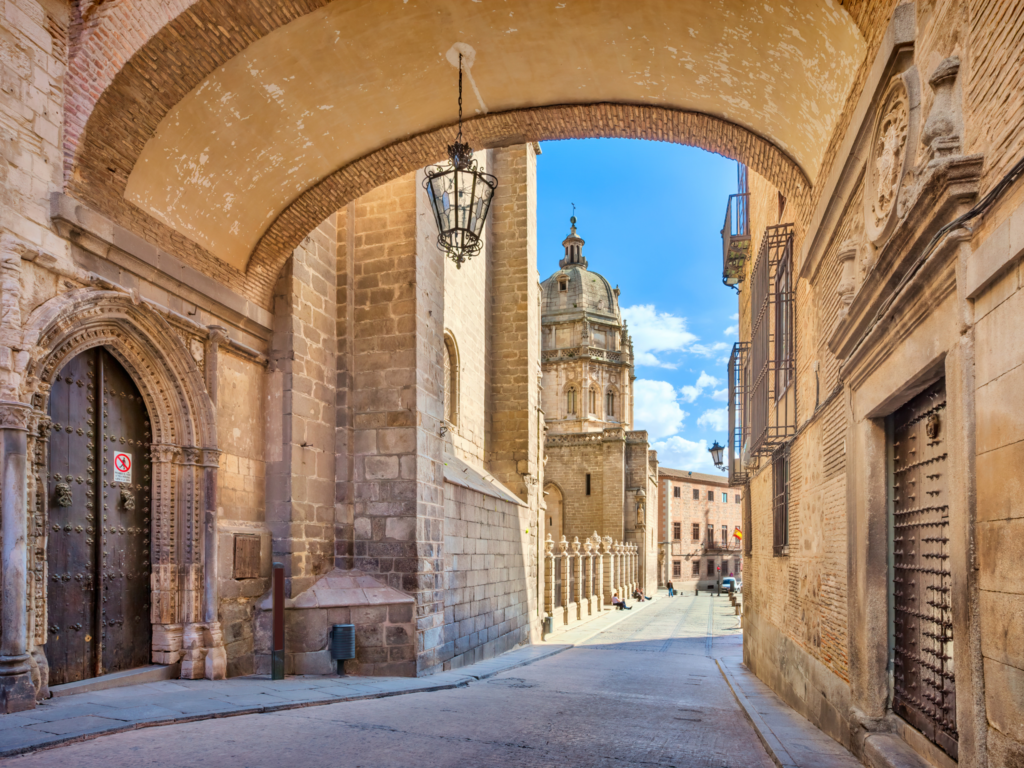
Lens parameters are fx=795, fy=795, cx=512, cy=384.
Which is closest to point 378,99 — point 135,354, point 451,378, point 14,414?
point 135,354

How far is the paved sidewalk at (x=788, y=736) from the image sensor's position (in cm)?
515

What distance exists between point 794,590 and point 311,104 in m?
6.97

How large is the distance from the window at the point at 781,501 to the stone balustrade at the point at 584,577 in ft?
36.9

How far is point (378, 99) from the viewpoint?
7.80 m

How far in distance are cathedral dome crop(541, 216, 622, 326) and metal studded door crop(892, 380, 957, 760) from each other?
4303cm

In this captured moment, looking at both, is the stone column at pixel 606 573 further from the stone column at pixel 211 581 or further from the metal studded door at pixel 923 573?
the metal studded door at pixel 923 573

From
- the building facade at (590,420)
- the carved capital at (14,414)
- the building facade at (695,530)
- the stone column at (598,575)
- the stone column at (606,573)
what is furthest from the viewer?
the building facade at (695,530)

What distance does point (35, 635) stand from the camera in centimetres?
550

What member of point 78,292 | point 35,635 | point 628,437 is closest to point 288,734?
point 35,635

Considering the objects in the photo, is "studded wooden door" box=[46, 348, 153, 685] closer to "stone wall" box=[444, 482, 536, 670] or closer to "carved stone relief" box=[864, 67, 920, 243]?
"stone wall" box=[444, 482, 536, 670]

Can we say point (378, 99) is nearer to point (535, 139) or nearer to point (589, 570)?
point (535, 139)

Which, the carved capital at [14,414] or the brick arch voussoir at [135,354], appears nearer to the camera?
the carved capital at [14,414]

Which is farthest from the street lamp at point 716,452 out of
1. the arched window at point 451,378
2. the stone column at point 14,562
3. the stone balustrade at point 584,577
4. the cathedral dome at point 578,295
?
the cathedral dome at point 578,295

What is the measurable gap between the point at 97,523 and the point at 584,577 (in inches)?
928
